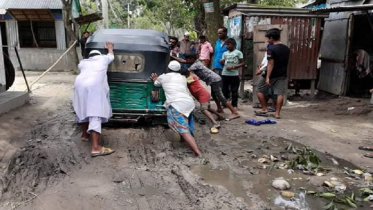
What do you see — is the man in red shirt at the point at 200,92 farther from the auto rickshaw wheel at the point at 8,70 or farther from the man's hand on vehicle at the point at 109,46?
the auto rickshaw wheel at the point at 8,70

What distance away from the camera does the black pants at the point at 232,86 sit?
8094mm

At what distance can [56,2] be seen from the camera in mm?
16266

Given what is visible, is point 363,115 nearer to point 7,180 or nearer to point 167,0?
point 7,180

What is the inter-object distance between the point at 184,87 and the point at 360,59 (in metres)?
6.01

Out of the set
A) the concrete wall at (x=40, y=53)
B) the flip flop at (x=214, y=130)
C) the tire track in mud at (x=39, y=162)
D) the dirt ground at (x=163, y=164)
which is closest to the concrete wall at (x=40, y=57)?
the concrete wall at (x=40, y=53)

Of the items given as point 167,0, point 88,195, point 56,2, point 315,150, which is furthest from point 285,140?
point 167,0

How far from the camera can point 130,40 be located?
6590 millimetres

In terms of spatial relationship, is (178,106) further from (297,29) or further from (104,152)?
(297,29)

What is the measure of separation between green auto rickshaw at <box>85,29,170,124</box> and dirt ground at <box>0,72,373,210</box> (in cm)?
34

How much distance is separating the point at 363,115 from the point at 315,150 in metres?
2.95

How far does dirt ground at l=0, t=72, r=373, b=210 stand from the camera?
3871mm

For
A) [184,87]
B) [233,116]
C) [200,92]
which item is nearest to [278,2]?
[233,116]

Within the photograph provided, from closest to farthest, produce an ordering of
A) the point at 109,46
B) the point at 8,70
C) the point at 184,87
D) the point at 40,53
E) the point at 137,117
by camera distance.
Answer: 1. the point at 184,87
2. the point at 109,46
3. the point at 137,117
4. the point at 8,70
5. the point at 40,53

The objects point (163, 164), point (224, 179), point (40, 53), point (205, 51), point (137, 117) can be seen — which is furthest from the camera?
point (40, 53)
